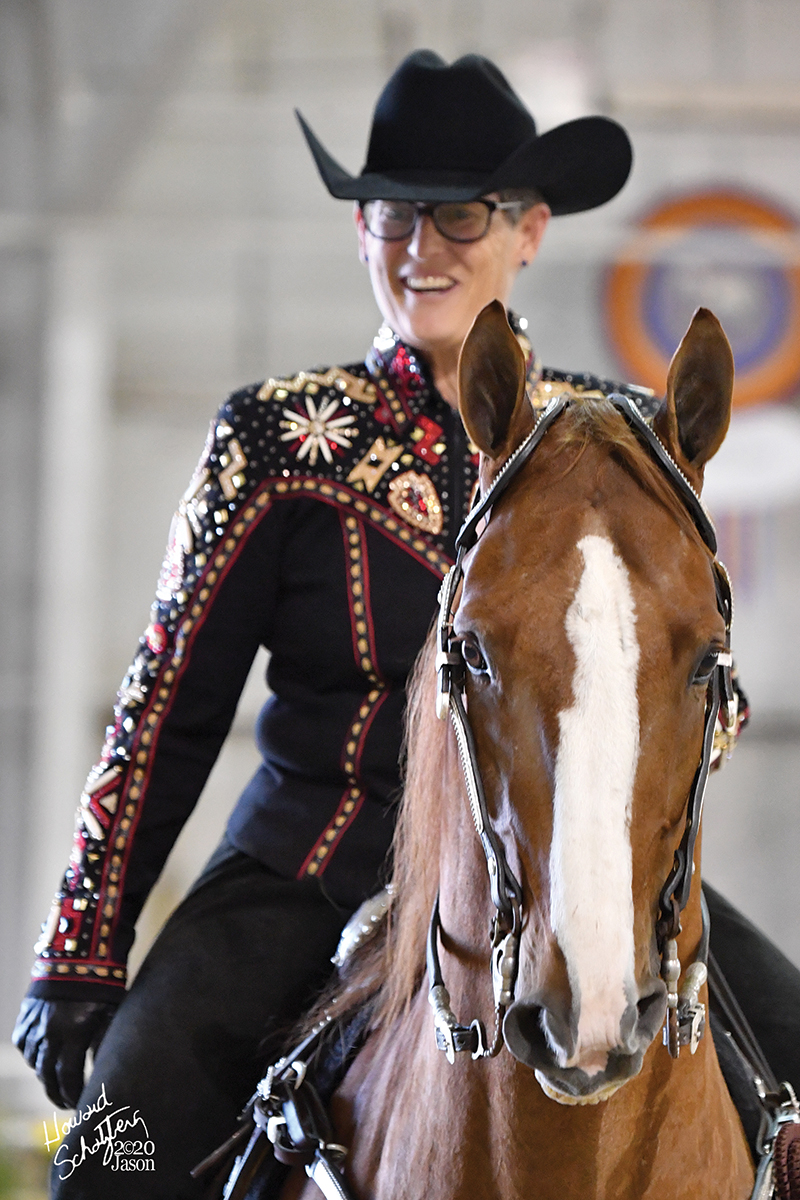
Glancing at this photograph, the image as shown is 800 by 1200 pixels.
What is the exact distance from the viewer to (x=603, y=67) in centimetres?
437

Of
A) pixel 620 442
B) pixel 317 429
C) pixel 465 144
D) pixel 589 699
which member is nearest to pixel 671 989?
pixel 589 699

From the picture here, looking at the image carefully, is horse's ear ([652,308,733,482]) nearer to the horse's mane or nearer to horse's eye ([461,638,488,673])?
the horse's mane

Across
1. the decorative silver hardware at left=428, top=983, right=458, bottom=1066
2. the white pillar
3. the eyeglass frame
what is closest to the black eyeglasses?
the eyeglass frame

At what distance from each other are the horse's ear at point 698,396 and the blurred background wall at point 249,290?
3.32 metres

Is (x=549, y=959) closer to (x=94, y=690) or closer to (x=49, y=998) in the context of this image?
(x=49, y=998)

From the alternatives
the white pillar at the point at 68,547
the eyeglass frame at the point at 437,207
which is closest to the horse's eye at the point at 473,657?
the eyeglass frame at the point at 437,207

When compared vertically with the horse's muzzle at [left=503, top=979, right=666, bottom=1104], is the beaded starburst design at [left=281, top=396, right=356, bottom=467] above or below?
above

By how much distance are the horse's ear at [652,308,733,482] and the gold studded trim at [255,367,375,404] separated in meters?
0.63

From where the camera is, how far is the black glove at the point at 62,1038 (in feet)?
4.27

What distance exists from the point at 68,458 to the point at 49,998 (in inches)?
118

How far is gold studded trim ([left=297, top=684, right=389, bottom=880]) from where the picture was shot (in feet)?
4.43

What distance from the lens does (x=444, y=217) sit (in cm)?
145

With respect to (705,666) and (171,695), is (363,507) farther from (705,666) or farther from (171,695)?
(705,666)

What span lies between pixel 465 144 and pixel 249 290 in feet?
9.94
